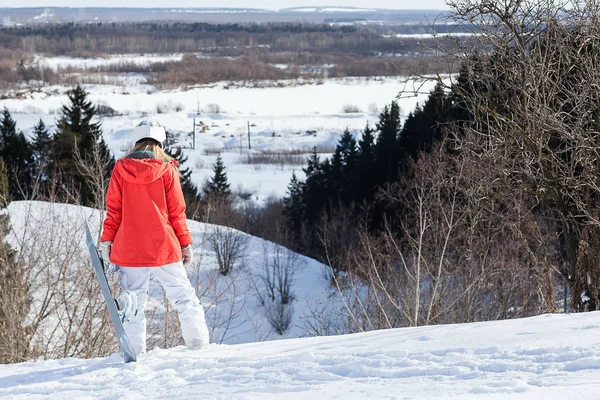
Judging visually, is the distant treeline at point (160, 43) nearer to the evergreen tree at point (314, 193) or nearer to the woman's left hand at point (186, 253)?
the evergreen tree at point (314, 193)

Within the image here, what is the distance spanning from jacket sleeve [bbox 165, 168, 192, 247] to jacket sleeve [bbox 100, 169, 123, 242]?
1.12 feet

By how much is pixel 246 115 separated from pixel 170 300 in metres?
98.1

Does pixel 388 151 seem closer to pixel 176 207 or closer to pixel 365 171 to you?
pixel 365 171

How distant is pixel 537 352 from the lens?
456 cm

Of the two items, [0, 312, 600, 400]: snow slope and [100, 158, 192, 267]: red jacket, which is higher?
[100, 158, 192, 267]: red jacket

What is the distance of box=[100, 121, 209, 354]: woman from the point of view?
4957mm

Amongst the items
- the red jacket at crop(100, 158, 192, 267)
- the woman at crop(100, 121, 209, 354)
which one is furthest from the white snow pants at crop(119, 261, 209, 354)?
the red jacket at crop(100, 158, 192, 267)

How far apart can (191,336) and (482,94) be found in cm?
574

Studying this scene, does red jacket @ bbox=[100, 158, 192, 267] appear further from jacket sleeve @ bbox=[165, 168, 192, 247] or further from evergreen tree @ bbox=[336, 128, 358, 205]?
evergreen tree @ bbox=[336, 128, 358, 205]

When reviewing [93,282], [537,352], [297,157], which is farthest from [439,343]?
[297,157]

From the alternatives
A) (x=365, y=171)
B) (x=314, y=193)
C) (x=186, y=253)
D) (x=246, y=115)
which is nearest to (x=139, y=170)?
(x=186, y=253)

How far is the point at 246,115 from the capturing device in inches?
4023

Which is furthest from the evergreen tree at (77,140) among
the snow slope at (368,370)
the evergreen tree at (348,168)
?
the snow slope at (368,370)

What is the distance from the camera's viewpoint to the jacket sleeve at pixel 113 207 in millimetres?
4984
